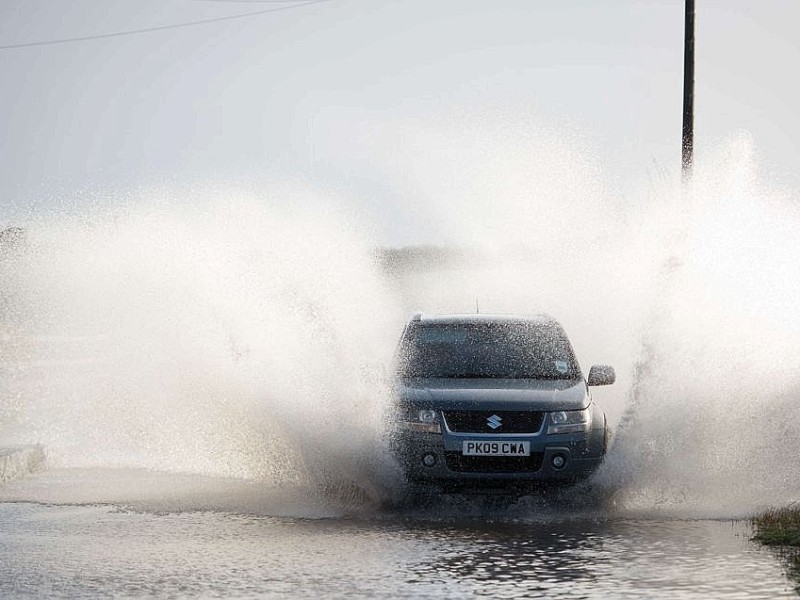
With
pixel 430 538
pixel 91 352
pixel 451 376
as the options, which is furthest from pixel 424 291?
pixel 430 538

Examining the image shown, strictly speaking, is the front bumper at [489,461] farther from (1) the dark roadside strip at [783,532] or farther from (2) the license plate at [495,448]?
(1) the dark roadside strip at [783,532]

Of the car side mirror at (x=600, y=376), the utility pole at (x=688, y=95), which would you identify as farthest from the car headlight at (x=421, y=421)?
the utility pole at (x=688, y=95)

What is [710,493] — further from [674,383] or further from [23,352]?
[23,352]

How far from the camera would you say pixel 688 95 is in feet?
85.0

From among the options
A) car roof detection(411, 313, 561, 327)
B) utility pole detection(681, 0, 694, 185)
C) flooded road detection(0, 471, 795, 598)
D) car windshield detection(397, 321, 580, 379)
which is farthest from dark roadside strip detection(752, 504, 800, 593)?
utility pole detection(681, 0, 694, 185)

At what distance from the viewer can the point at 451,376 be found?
13719 millimetres

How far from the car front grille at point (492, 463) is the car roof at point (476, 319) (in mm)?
2511

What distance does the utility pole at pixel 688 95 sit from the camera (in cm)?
2534

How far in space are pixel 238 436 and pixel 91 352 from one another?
37803 millimetres

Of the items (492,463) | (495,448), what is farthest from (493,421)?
(492,463)

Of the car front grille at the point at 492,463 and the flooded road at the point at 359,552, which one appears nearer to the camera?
the flooded road at the point at 359,552

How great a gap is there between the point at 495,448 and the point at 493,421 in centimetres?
25

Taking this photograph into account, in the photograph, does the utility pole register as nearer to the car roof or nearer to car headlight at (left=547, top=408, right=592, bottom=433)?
the car roof

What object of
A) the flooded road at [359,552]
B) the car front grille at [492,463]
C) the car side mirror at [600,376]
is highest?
the car side mirror at [600,376]
